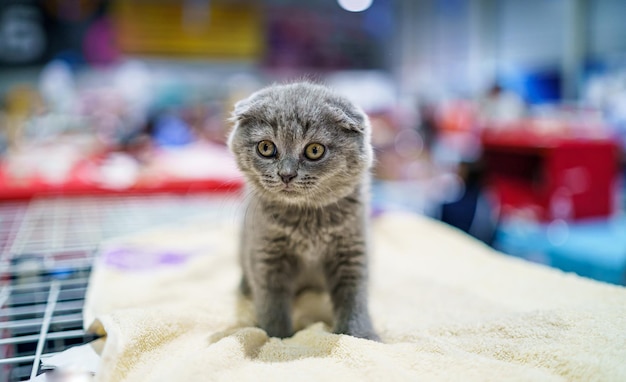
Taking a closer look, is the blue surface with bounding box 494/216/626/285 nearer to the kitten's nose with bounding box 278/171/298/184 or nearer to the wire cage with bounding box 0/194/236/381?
the wire cage with bounding box 0/194/236/381

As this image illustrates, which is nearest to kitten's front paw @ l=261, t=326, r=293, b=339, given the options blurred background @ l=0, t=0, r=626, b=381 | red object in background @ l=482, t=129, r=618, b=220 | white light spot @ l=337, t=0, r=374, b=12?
blurred background @ l=0, t=0, r=626, b=381

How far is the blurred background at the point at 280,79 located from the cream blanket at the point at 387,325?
158 millimetres

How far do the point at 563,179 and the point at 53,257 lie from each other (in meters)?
2.59

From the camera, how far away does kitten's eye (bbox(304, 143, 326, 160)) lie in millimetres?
963

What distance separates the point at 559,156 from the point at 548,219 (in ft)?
1.31

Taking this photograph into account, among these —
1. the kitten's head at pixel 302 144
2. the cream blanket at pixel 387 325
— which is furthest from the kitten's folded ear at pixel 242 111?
the cream blanket at pixel 387 325

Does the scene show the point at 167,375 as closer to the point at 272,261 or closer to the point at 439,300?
the point at 272,261

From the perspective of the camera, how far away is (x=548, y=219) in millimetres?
2906

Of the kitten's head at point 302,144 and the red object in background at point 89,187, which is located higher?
the kitten's head at point 302,144

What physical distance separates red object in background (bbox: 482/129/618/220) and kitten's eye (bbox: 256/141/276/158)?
2238 mm

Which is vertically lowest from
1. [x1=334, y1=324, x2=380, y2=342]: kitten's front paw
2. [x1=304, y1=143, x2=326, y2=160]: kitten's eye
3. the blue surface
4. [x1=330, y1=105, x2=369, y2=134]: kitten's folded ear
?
the blue surface

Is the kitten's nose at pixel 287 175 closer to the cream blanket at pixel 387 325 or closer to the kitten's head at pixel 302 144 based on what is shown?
the kitten's head at pixel 302 144

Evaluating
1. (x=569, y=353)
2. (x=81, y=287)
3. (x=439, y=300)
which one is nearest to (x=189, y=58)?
(x=81, y=287)

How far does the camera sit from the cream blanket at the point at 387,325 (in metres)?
0.75
